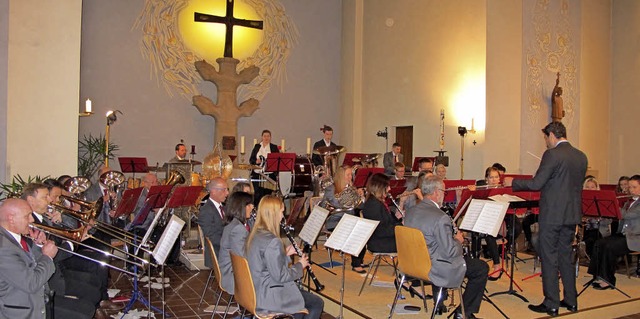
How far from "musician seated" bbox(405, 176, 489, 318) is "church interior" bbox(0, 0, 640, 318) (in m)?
6.81

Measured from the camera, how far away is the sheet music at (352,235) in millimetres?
4824

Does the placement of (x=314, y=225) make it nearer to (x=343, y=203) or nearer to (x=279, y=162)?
(x=343, y=203)

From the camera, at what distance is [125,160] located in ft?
34.7

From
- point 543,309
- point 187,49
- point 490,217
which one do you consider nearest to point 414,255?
point 490,217

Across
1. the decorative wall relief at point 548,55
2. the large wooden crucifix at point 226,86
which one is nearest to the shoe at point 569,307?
the decorative wall relief at point 548,55

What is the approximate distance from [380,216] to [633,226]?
313 cm

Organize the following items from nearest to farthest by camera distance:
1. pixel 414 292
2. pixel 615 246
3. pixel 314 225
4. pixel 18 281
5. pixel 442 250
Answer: pixel 18 281 → pixel 442 250 → pixel 314 225 → pixel 414 292 → pixel 615 246

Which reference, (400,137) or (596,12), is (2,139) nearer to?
(400,137)

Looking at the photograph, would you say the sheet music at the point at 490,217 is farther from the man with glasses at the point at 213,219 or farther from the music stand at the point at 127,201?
the music stand at the point at 127,201

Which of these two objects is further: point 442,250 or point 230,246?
point 442,250

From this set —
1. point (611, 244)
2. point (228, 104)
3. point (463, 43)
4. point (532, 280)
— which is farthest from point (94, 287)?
point (463, 43)

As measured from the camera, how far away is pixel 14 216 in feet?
12.3

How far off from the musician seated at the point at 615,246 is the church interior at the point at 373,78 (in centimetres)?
494

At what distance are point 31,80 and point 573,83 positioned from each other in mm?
11356
